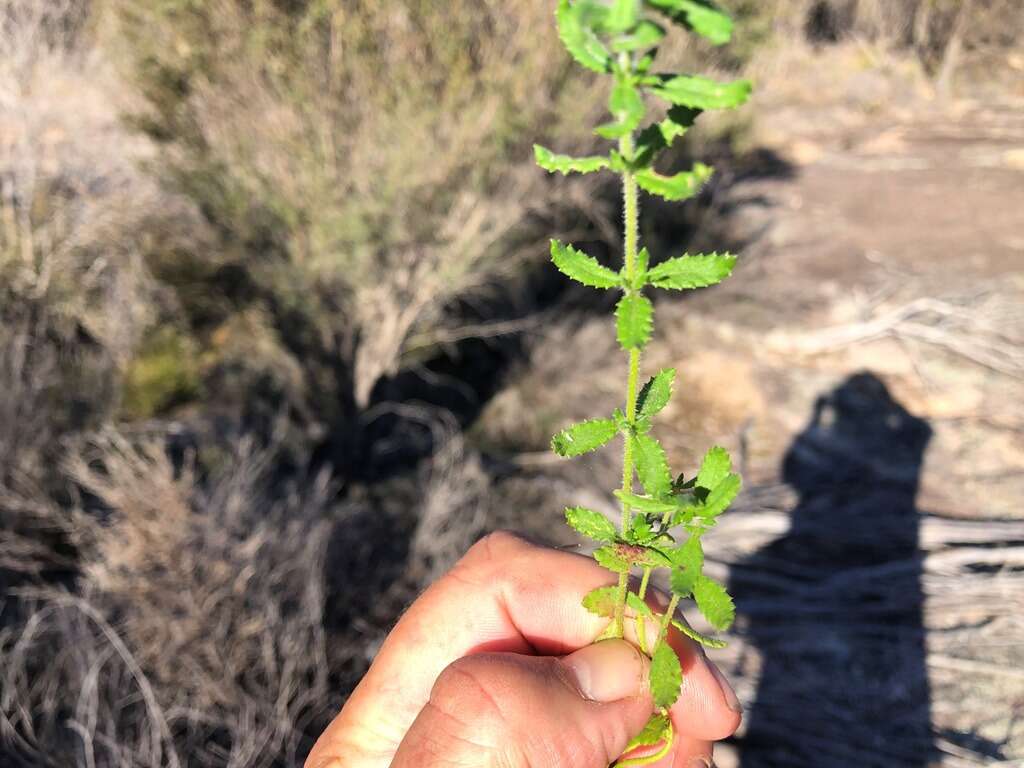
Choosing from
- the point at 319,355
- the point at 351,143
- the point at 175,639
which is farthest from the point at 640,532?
the point at 319,355

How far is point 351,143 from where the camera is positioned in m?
4.89

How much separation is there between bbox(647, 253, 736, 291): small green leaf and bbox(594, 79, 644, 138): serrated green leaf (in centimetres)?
17

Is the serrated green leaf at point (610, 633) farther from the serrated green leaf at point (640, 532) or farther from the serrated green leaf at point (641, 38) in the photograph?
the serrated green leaf at point (641, 38)

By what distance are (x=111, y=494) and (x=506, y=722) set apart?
9.71 feet

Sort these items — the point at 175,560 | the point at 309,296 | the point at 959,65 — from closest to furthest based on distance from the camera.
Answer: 1. the point at 175,560
2. the point at 309,296
3. the point at 959,65

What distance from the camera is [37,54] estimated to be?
5578 mm

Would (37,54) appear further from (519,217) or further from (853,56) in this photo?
(853,56)

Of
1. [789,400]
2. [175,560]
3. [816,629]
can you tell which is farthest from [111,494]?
[789,400]

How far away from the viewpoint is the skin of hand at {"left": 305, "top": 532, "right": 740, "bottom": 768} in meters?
1.26

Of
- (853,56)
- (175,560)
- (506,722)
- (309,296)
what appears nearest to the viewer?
(506,722)

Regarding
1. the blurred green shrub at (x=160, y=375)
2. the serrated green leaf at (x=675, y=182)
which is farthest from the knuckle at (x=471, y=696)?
the blurred green shrub at (x=160, y=375)

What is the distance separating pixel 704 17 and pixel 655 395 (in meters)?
0.47

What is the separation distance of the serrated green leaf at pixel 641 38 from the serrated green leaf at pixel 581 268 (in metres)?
0.25

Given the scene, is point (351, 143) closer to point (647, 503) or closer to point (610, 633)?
point (610, 633)
